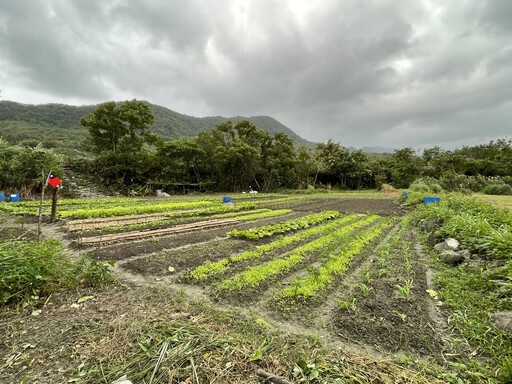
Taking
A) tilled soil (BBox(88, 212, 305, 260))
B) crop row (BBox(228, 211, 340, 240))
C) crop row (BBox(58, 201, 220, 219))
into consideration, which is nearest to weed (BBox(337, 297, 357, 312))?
crop row (BBox(228, 211, 340, 240))

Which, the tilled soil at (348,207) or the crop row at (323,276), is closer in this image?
the crop row at (323,276)

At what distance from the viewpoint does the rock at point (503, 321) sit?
2.75 m

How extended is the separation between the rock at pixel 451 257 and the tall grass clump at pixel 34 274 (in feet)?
25.1

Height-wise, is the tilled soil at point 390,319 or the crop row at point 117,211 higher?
the tilled soil at point 390,319

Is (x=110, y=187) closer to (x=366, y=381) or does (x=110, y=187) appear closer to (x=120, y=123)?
(x=120, y=123)

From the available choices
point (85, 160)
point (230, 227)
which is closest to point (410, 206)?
point (230, 227)

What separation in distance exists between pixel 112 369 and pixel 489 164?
50.0 metres

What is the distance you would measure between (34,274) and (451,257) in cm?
839

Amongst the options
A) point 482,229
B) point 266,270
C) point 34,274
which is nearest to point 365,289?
point 266,270

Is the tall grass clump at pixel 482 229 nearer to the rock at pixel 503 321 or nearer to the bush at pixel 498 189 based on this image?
the rock at pixel 503 321

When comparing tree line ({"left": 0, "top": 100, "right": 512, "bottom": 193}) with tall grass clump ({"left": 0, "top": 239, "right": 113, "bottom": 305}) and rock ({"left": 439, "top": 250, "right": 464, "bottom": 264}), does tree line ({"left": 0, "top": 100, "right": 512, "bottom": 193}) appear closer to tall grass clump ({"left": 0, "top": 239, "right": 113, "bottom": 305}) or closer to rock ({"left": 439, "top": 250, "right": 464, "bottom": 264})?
tall grass clump ({"left": 0, "top": 239, "right": 113, "bottom": 305})

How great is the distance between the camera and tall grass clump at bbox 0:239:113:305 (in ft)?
9.89

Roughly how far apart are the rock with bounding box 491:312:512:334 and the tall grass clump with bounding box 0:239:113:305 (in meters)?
6.05

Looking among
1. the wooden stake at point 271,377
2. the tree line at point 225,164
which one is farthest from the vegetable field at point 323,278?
the tree line at point 225,164
